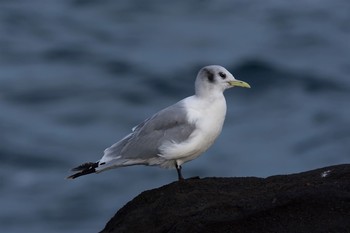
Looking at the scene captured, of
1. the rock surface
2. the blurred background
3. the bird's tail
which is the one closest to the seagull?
the bird's tail

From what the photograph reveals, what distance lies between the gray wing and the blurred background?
8.43 m

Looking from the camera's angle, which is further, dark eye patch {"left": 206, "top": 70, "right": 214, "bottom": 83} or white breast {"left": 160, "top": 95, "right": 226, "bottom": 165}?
dark eye patch {"left": 206, "top": 70, "right": 214, "bottom": 83}

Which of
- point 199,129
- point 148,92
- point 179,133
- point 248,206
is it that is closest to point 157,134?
point 179,133

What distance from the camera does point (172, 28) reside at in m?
24.5

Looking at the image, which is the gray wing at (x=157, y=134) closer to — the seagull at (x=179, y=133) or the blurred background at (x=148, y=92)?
the seagull at (x=179, y=133)

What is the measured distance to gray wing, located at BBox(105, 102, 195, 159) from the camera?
9.23 metres

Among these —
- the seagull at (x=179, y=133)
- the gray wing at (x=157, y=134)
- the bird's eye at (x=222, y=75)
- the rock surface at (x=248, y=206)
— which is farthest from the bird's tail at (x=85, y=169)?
the bird's eye at (x=222, y=75)

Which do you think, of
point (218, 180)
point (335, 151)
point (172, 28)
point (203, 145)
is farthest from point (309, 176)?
point (172, 28)

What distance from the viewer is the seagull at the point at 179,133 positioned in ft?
30.2

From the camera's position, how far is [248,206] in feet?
24.0

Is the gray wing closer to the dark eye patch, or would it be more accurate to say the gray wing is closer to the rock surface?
the dark eye patch

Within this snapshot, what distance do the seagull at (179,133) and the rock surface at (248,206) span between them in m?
0.99

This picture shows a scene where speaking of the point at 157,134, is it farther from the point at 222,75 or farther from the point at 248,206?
the point at 248,206

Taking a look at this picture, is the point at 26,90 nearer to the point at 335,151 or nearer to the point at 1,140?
the point at 1,140
